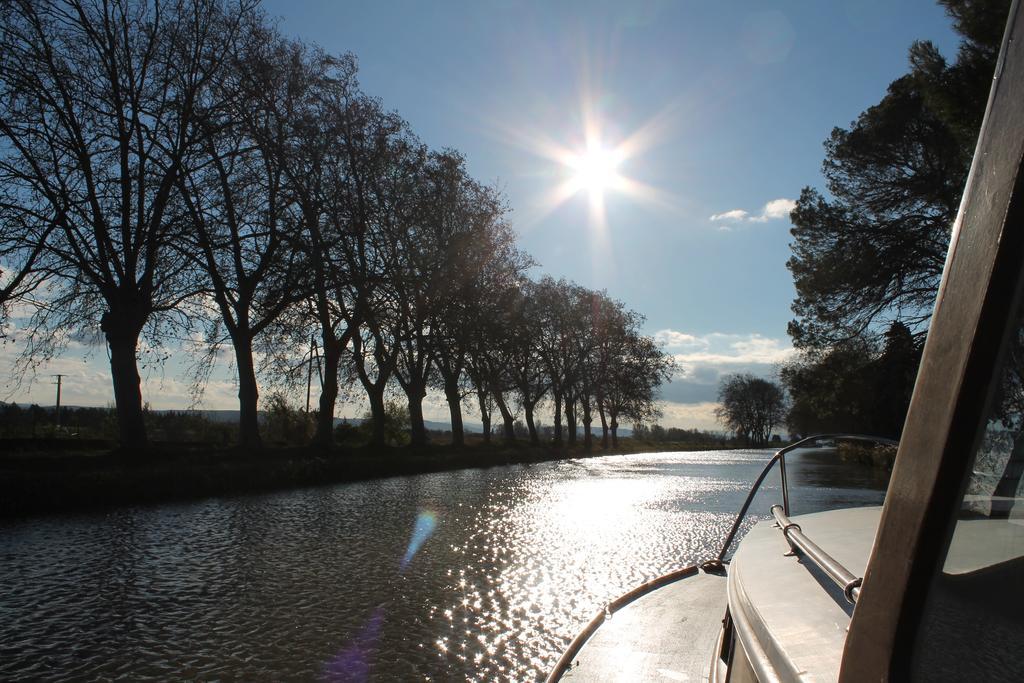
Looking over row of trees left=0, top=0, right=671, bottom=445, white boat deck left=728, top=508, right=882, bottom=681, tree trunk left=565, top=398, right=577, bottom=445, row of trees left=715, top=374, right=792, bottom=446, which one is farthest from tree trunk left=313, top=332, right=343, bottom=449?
row of trees left=715, top=374, right=792, bottom=446

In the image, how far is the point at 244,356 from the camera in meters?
21.4

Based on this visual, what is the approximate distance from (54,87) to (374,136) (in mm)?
10349

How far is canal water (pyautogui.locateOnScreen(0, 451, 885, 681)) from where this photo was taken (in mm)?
4859

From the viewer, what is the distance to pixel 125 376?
17844mm

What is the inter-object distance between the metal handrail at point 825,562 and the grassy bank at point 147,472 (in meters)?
12.6

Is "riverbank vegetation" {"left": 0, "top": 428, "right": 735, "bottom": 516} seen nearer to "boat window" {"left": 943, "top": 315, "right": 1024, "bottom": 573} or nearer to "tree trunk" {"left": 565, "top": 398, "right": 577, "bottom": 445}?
"boat window" {"left": 943, "top": 315, "right": 1024, "bottom": 573}

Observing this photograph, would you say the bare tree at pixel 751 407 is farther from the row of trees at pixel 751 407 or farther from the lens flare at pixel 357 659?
the lens flare at pixel 357 659

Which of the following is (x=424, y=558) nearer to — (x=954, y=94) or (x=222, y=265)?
(x=954, y=94)

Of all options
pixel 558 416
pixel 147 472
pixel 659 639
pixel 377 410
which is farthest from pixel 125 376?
pixel 558 416

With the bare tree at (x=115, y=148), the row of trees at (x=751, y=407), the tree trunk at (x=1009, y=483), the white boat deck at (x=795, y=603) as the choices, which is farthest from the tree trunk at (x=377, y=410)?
the row of trees at (x=751, y=407)

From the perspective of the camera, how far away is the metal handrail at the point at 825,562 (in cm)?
164

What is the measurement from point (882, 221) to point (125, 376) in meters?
20.2

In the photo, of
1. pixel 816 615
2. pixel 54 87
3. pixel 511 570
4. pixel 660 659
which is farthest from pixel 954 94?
pixel 54 87

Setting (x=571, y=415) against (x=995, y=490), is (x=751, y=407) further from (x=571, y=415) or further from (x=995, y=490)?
(x=995, y=490)
